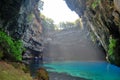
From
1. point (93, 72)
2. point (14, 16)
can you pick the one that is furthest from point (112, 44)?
point (14, 16)

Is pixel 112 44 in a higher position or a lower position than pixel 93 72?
higher

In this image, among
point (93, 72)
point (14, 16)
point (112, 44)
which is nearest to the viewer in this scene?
point (93, 72)

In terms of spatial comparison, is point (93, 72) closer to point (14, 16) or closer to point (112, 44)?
point (112, 44)

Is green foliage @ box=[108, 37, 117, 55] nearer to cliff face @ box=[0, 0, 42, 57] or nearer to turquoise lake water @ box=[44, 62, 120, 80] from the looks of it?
turquoise lake water @ box=[44, 62, 120, 80]

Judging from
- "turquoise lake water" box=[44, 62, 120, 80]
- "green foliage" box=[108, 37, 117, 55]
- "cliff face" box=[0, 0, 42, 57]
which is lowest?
"turquoise lake water" box=[44, 62, 120, 80]

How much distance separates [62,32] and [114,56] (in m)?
69.4

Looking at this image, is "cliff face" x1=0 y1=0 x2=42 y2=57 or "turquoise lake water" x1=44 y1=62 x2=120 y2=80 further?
"cliff face" x1=0 y1=0 x2=42 y2=57

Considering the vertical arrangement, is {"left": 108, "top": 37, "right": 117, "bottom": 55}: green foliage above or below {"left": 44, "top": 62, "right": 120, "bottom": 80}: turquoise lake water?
above

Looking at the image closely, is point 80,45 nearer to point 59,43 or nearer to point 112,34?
point 59,43

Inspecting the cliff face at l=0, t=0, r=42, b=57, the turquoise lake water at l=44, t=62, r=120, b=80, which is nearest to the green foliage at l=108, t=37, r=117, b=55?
the turquoise lake water at l=44, t=62, r=120, b=80

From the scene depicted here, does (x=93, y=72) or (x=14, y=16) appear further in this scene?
(x=14, y=16)

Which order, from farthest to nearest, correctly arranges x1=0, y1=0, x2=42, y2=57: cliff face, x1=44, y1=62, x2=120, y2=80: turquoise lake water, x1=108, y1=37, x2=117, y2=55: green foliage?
x1=108, y1=37, x2=117, y2=55: green foliage → x1=0, y1=0, x2=42, y2=57: cliff face → x1=44, y1=62, x2=120, y2=80: turquoise lake water

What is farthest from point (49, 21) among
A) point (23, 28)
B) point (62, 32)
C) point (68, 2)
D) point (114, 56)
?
point (114, 56)

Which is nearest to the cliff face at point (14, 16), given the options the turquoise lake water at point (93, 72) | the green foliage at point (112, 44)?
the turquoise lake water at point (93, 72)
